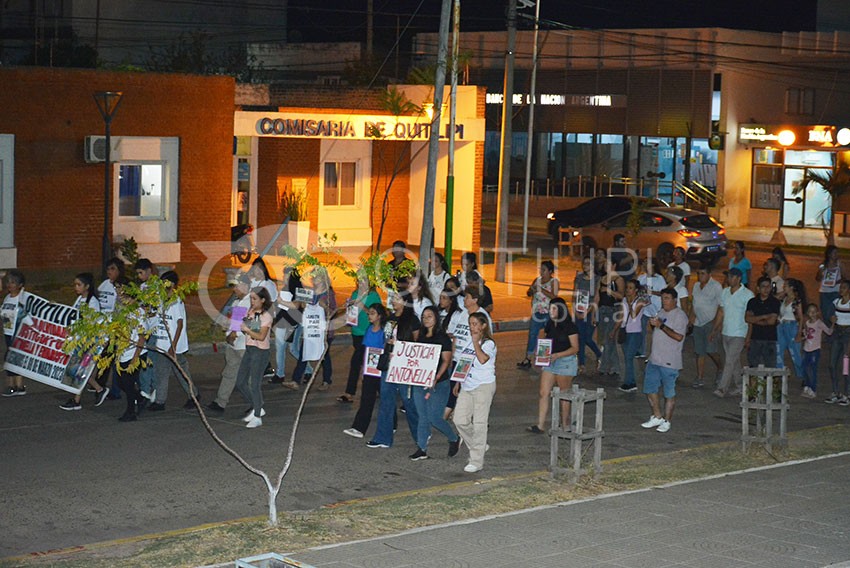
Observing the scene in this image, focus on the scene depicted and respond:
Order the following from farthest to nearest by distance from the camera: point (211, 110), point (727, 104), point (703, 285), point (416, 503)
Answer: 1. point (727, 104)
2. point (211, 110)
3. point (703, 285)
4. point (416, 503)

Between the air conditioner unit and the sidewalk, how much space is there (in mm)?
16912

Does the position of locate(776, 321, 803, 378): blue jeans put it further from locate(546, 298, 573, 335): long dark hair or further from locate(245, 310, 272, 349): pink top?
locate(245, 310, 272, 349): pink top

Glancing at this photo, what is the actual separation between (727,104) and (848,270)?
15.5m

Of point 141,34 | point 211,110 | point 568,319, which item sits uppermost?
point 141,34

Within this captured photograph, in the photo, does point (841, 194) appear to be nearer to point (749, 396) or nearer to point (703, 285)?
point (703, 285)

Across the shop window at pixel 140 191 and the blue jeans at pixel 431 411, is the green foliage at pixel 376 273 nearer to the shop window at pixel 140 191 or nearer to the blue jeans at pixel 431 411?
the blue jeans at pixel 431 411

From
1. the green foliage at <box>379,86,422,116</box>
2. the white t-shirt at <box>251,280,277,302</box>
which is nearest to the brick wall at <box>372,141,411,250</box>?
the green foliage at <box>379,86,422,116</box>

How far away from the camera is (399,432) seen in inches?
523

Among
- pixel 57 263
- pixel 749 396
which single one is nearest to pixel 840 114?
pixel 57 263

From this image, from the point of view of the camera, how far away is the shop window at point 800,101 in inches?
1837

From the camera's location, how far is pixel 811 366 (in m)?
15.9

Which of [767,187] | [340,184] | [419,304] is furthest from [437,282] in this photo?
[767,187]

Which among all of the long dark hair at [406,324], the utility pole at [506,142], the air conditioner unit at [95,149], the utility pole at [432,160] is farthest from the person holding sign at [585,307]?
the air conditioner unit at [95,149]

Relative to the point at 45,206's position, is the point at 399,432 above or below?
below
